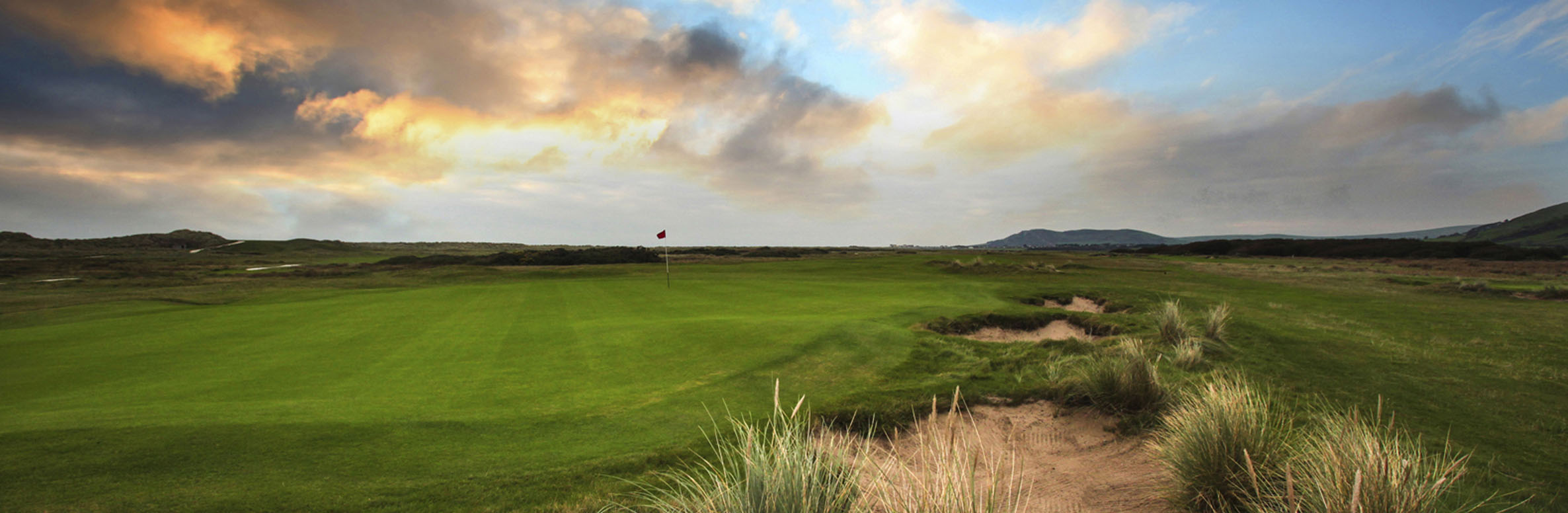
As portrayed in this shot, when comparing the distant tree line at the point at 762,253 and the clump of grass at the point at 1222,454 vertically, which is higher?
the distant tree line at the point at 762,253

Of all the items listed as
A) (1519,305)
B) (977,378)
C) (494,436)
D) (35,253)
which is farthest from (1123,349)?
(35,253)

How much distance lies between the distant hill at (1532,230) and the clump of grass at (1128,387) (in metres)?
153

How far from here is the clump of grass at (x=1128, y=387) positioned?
5.72 metres

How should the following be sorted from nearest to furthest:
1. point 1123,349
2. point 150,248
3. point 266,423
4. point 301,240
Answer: point 266,423, point 1123,349, point 150,248, point 301,240

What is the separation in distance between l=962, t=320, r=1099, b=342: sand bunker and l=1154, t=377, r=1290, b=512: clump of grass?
27.6 feet

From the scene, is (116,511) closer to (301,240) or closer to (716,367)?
(716,367)

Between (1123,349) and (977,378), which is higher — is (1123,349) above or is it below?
above

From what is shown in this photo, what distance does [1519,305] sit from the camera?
13.8m

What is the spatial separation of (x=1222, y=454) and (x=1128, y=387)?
2.74m

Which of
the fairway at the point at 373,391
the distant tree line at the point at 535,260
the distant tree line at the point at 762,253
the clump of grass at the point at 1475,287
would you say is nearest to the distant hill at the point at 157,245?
the distant tree line at the point at 535,260

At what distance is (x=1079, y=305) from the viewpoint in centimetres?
1759

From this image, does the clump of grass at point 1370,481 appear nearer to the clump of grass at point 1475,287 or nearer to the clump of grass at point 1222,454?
the clump of grass at point 1222,454

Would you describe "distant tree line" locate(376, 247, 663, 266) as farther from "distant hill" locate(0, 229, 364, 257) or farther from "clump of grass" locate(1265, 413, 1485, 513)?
"clump of grass" locate(1265, 413, 1485, 513)

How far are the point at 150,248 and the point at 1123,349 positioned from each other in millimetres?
157886
